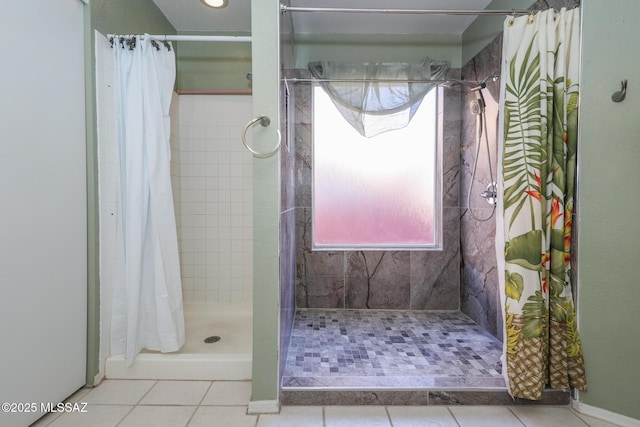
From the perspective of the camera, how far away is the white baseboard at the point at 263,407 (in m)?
1.47

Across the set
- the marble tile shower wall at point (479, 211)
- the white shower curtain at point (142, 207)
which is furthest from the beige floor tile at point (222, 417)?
the marble tile shower wall at point (479, 211)

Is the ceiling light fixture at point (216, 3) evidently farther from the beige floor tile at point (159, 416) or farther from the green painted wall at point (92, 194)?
the beige floor tile at point (159, 416)

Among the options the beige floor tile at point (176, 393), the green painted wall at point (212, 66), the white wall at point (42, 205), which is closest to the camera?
the white wall at point (42, 205)

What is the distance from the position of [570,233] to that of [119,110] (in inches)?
94.6

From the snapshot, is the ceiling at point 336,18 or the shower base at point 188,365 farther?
the ceiling at point 336,18

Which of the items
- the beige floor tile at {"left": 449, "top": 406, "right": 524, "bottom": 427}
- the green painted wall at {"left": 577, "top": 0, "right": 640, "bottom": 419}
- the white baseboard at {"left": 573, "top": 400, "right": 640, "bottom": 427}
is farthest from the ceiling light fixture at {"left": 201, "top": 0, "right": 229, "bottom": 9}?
the white baseboard at {"left": 573, "top": 400, "right": 640, "bottom": 427}

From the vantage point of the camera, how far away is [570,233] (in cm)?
148

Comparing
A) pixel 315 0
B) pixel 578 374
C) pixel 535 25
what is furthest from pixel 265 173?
pixel 578 374

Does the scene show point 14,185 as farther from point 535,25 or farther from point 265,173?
point 535,25

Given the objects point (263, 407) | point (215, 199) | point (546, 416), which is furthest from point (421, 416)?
point (215, 199)

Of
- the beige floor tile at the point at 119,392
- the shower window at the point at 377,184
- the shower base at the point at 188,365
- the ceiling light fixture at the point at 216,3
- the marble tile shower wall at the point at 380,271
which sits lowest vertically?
the beige floor tile at the point at 119,392

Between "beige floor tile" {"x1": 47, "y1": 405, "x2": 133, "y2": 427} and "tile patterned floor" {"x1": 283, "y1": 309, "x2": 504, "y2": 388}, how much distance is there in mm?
771

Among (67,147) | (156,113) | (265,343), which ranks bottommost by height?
(265,343)

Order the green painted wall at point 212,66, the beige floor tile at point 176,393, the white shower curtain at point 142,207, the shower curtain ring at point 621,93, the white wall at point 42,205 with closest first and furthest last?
the white wall at point 42,205, the shower curtain ring at point 621,93, the beige floor tile at point 176,393, the white shower curtain at point 142,207, the green painted wall at point 212,66
